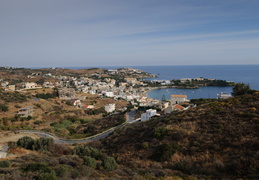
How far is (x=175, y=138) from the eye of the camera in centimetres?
1270

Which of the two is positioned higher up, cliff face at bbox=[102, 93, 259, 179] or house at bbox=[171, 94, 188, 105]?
cliff face at bbox=[102, 93, 259, 179]

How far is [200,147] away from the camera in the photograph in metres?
10.9

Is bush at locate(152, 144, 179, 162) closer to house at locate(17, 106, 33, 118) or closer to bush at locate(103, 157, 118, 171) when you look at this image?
bush at locate(103, 157, 118, 171)

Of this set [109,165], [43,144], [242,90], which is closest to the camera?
[109,165]

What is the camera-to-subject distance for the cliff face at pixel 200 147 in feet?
27.6

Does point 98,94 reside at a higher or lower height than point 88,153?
lower

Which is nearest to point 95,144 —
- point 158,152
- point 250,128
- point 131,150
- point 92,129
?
point 131,150

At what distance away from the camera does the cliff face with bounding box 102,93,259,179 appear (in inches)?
331

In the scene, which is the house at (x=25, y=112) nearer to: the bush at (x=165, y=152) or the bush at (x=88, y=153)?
the bush at (x=88, y=153)

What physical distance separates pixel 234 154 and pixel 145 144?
5.41 meters

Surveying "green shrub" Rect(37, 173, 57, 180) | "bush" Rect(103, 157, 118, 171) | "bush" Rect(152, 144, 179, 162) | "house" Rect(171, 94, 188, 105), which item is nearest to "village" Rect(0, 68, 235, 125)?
"house" Rect(171, 94, 188, 105)

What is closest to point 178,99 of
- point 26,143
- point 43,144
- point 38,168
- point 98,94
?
point 98,94

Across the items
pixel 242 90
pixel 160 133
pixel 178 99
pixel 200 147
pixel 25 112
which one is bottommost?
pixel 178 99

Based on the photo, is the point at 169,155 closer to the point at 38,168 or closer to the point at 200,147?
the point at 200,147
